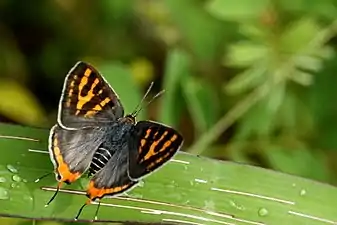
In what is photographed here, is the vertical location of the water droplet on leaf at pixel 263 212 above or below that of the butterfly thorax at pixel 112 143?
below

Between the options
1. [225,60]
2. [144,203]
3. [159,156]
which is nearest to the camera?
[159,156]

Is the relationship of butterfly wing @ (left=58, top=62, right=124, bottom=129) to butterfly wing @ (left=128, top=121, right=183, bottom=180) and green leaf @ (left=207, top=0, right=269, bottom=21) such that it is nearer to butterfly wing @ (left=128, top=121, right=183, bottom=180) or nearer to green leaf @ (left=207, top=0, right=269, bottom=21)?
butterfly wing @ (left=128, top=121, right=183, bottom=180)

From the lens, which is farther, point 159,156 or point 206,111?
point 206,111

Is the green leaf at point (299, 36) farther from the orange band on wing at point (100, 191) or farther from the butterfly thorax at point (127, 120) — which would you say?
the orange band on wing at point (100, 191)

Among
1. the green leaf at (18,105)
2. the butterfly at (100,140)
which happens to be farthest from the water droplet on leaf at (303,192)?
the green leaf at (18,105)

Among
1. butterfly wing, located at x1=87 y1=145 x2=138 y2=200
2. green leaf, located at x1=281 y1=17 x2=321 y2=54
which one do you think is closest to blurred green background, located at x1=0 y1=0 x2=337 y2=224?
green leaf, located at x1=281 y1=17 x2=321 y2=54

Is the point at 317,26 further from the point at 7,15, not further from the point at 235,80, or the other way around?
the point at 7,15

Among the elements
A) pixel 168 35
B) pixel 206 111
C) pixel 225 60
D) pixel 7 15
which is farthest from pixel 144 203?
pixel 7 15

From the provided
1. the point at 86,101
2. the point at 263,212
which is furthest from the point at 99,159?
the point at 263,212

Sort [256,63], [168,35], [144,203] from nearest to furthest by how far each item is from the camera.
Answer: [144,203], [256,63], [168,35]
